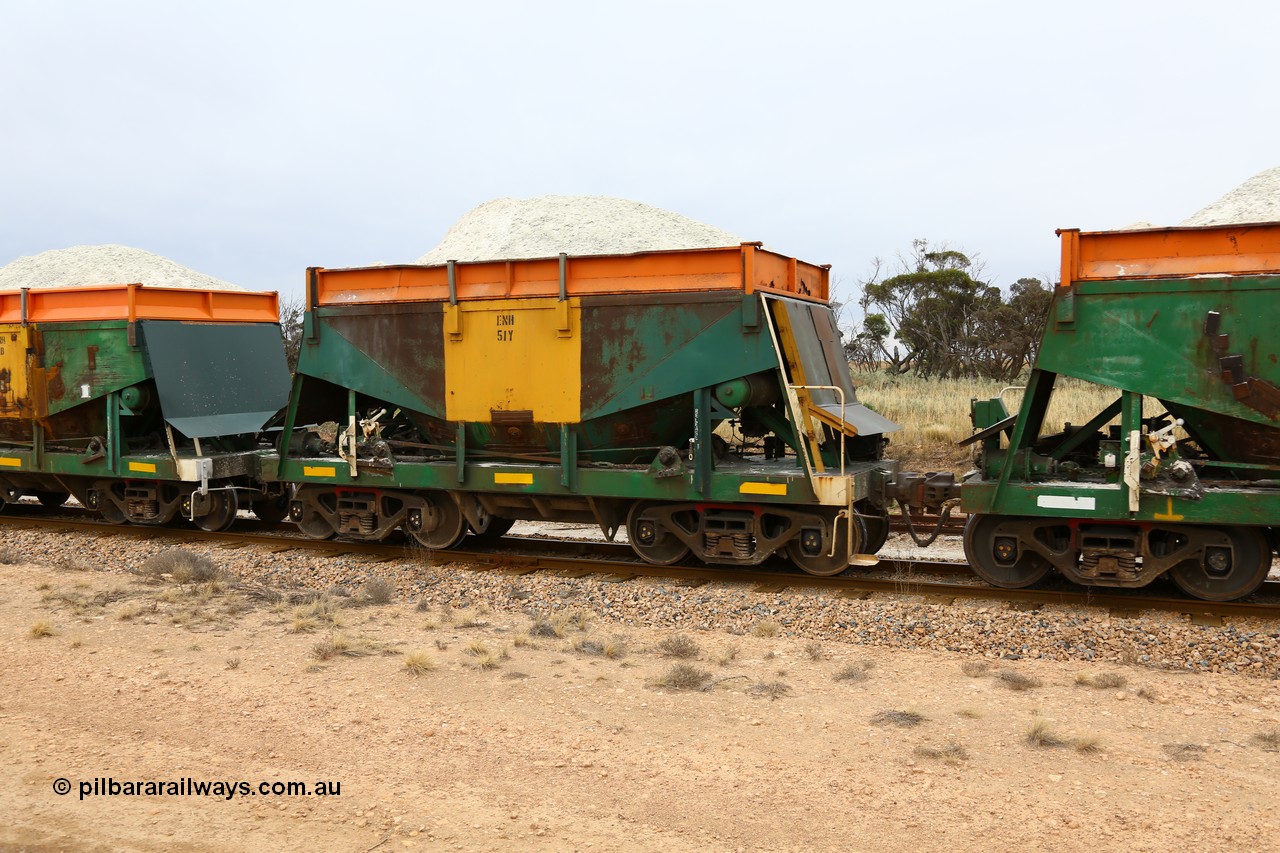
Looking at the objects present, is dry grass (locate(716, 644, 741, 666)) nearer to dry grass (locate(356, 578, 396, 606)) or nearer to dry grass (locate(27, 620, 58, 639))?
dry grass (locate(356, 578, 396, 606))

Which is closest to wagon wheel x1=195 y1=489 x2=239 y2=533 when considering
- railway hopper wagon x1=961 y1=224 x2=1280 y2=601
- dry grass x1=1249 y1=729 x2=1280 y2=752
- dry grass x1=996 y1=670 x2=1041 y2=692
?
railway hopper wagon x1=961 y1=224 x2=1280 y2=601

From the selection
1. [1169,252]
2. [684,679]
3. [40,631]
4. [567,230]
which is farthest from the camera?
[567,230]

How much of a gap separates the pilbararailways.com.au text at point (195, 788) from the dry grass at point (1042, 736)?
355 cm

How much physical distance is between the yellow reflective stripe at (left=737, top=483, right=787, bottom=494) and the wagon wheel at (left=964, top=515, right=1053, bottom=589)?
5.50 ft

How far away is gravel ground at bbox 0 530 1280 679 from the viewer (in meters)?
7.20

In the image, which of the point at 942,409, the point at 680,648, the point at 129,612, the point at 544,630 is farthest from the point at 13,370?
the point at 942,409

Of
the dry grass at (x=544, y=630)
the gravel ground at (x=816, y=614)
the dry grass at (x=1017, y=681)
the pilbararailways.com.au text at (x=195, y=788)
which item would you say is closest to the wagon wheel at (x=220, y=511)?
the gravel ground at (x=816, y=614)

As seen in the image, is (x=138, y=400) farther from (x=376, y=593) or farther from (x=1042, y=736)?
(x=1042, y=736)

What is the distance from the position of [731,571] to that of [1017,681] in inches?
146

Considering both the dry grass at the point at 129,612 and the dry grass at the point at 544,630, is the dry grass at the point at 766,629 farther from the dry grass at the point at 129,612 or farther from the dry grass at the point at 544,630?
the dry grass at the point at 129,612

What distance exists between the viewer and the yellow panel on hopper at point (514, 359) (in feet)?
32.7

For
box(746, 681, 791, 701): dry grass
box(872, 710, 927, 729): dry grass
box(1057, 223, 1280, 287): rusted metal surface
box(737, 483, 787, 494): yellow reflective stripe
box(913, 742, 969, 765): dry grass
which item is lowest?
box(913, 742, 969, 765): dry grass

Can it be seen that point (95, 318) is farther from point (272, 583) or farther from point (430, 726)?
point (430, 726)

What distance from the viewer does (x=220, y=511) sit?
12.8 m
